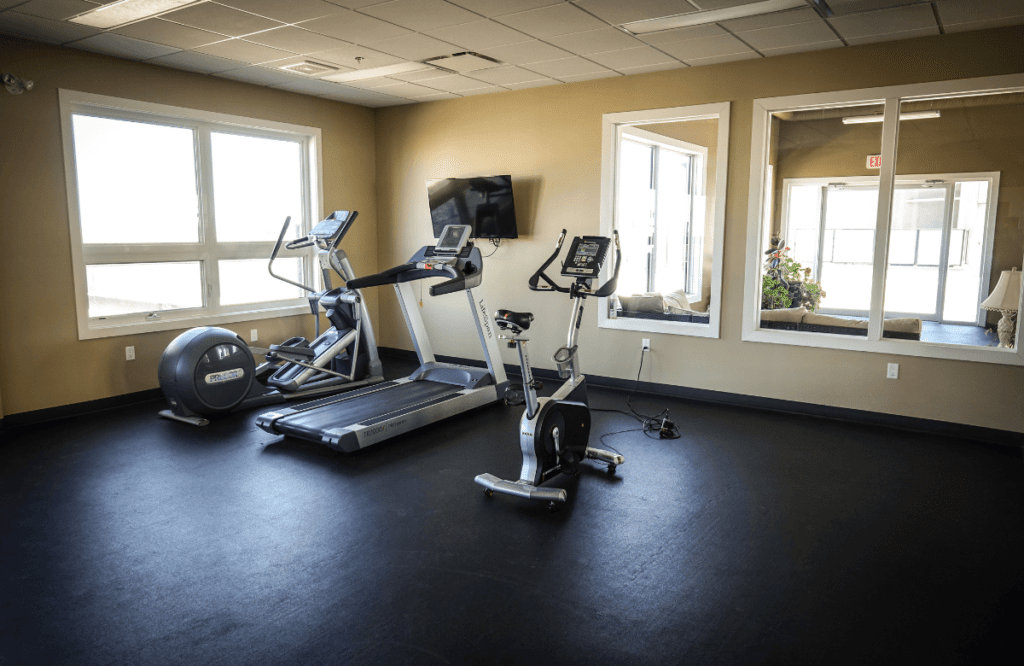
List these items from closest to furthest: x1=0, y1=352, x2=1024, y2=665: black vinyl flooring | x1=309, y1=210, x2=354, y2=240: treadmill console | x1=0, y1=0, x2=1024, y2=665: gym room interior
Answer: x1=0, y1=352, x2=1024, y2=665: black vinyl flooring, x1=0, y1=0, x2=1024, y2=665: gym room interior, x1=309, y1=210, x2=354, y2=240: treadmill console

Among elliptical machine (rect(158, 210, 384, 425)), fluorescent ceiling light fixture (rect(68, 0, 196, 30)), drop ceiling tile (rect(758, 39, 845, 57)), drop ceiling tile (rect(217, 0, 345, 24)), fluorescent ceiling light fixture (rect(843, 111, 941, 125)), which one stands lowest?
elliptical machine (rect(158, 210, 384, 425))

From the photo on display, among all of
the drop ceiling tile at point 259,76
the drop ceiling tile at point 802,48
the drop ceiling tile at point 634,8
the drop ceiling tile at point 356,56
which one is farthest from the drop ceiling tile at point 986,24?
the drop ceiling tile at point 259,76

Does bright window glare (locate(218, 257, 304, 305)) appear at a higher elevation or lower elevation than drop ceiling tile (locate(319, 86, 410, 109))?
lower

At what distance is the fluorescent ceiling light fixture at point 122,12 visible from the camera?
3975 mm

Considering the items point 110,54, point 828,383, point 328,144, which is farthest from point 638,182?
point 110,54

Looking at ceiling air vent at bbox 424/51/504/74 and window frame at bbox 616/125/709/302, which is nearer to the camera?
ceiling air vent at bbox 424/51/504/74

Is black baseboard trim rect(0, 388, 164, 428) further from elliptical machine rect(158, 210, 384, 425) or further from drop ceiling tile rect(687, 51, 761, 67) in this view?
drop ceiling tile rect(687, 51, 761, 67)

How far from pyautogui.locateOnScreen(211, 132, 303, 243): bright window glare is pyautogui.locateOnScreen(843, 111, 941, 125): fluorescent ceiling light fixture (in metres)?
5.11

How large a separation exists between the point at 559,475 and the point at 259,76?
14.6 feet

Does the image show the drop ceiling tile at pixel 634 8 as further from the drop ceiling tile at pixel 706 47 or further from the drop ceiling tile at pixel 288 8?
the drop ceiling tile at pixel 288 8

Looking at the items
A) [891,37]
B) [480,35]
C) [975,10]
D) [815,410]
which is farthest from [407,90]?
[815,410]

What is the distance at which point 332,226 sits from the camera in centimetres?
598

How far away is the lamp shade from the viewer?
460 centimetres

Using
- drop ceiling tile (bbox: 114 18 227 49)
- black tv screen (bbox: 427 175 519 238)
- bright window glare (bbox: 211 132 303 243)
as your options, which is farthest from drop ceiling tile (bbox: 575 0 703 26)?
bright window glare (bbox: 211 132 303 243)
